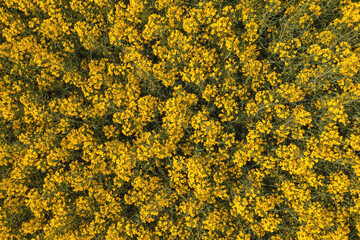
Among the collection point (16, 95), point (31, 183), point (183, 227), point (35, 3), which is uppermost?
point (35, 3)

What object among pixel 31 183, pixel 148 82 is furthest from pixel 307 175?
pixel 31 183

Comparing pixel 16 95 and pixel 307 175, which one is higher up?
pixel 307 175

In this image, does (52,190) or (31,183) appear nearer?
(52,190)

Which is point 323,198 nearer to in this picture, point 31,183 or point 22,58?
point 31,183

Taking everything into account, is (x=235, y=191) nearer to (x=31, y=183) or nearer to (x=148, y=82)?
(x=148, y=82)

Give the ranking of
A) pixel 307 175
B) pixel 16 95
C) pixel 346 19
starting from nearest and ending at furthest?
pixel 346 19
pixel 307 175
pixel 16 95

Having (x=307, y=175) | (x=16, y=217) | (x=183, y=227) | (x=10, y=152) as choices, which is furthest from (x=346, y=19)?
(x=16, y=217)

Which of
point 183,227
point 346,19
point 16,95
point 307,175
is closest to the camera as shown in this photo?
point 346,19
